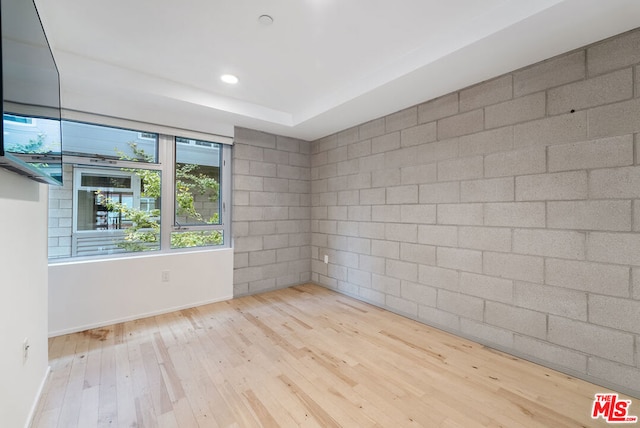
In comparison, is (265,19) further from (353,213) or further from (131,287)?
(131,287)

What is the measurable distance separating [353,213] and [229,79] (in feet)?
7.38

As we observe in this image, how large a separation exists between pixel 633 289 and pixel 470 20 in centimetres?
215

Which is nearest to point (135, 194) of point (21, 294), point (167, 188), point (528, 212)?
point (167, 188)

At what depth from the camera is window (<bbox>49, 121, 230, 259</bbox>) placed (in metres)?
2.79

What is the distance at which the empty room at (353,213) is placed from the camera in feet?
5.36

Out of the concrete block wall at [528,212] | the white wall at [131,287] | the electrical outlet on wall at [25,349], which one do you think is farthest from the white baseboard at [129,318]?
the concrete block wall at [528,212]

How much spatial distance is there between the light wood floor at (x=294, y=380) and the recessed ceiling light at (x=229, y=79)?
2610 millimetres

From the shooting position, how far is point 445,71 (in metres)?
2.27

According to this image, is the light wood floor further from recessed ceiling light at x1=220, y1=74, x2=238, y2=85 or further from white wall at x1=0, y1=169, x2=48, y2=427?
recessed ceiling light at x1=220, y1=74, x2=238, y2=85

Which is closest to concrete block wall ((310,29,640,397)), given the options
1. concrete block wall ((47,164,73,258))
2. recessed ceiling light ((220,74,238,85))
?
recessed ceiling light ((220,74,238,85))

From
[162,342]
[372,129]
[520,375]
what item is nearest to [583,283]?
[520,375]

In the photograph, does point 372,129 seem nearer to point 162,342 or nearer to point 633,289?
point 633,289

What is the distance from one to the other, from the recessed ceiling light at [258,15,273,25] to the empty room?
0.01 m

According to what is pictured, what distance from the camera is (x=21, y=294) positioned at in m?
1.46
